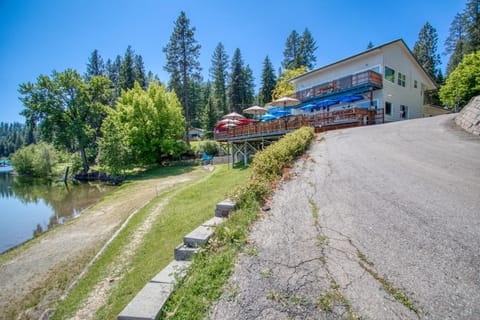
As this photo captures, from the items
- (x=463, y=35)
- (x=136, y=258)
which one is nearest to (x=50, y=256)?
(x=136, y=258)

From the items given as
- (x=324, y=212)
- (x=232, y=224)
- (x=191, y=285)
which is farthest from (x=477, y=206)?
(x=191, y=285)

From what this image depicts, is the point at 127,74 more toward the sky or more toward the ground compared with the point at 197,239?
more toward the sky

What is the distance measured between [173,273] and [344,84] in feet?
67.5

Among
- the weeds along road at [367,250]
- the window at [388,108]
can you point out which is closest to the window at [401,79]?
the window at [388,108]

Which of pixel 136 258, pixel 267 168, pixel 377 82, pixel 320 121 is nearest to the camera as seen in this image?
pixel 136 258

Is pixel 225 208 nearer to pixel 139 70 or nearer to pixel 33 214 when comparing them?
pixel 33 214

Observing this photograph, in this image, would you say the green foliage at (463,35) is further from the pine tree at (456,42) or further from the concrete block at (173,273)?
the concrete block at (173,273)

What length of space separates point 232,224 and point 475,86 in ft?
99.0

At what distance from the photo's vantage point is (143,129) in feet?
82.7

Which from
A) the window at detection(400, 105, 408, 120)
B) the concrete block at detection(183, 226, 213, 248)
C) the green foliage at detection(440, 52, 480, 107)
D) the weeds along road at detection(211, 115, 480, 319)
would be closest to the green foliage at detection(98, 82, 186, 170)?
the concrete block at detection(183, 226, 213, 248)

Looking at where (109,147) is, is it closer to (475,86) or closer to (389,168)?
(389,168)

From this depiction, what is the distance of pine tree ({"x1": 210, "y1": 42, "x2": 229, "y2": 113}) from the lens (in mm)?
48094

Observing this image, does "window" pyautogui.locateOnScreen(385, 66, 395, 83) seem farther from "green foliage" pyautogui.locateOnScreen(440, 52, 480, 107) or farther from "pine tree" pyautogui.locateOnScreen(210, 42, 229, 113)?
"pine tree" pyautogui.locateOnScreen(210, 42, 229, 113)

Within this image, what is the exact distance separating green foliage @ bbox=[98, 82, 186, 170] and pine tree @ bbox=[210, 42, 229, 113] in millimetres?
21623
